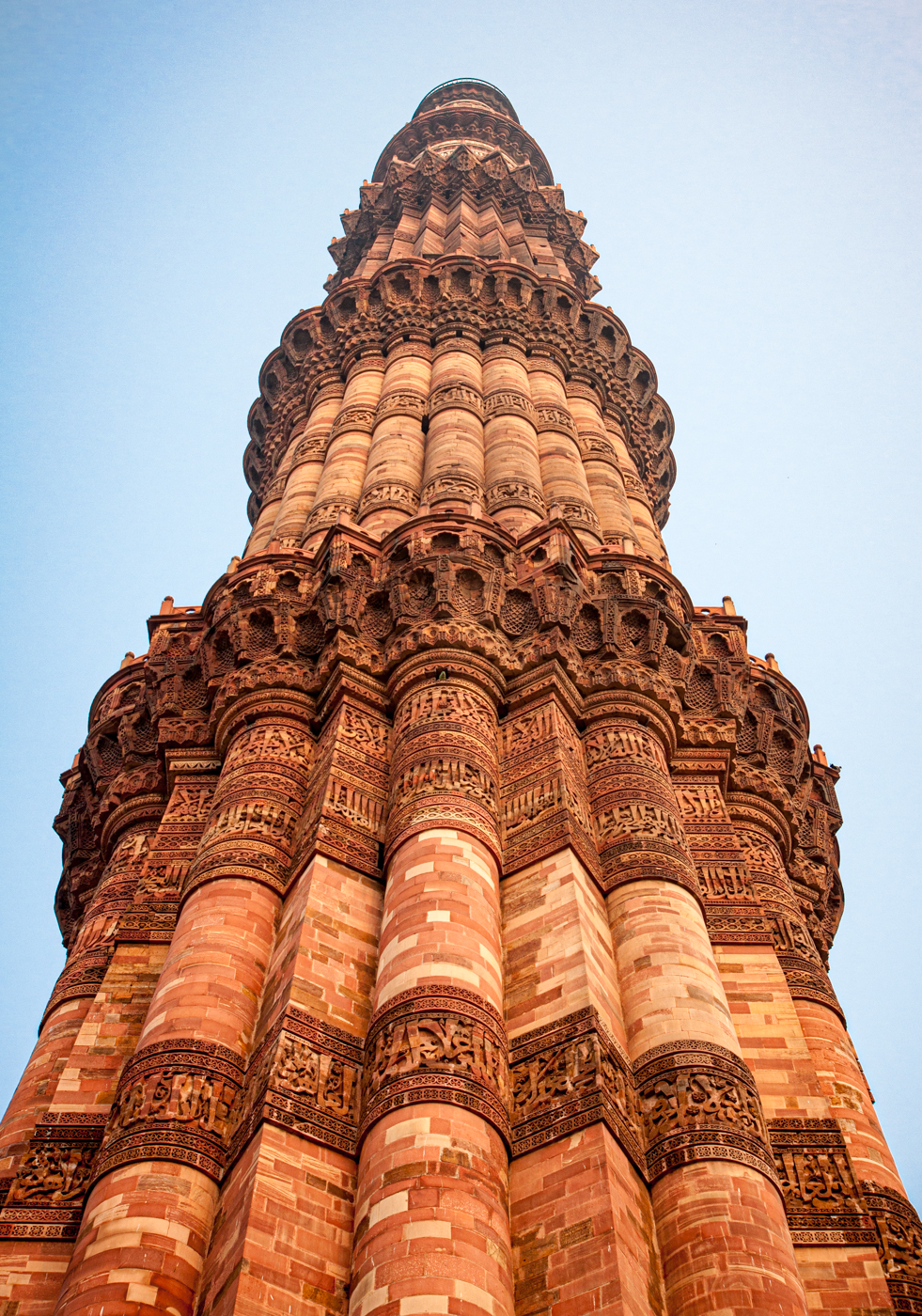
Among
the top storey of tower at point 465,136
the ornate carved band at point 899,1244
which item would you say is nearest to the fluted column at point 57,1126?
the ornate carved band at point 899,1244

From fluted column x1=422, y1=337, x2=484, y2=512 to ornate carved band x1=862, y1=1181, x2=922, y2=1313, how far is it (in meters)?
6.66

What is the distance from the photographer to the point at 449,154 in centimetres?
2791

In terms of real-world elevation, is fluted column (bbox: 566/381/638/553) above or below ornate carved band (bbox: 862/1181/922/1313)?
above

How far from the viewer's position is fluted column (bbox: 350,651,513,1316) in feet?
20.5

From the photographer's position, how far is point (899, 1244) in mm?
8547

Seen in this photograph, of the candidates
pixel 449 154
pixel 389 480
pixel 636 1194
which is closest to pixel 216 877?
pixel 636 1194

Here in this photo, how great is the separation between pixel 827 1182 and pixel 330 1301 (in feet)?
10.5

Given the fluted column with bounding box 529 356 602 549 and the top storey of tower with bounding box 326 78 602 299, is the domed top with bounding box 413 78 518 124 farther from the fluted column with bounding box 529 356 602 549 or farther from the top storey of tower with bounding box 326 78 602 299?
the fluted column with bounding box 529 356 602 549

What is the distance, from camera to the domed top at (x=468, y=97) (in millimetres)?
32625

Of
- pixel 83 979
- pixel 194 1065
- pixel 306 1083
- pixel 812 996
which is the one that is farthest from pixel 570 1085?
pixel 83 979

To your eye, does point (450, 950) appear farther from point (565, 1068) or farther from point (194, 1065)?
point (194, 1065)

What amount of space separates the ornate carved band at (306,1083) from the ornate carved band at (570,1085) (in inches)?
35.4

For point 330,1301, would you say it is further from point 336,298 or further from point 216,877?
point 336,298

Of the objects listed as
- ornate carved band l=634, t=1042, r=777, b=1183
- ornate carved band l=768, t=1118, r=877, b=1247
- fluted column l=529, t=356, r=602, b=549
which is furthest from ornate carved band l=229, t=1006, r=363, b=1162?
fluted column l=529, t=356, r=602, b=549
